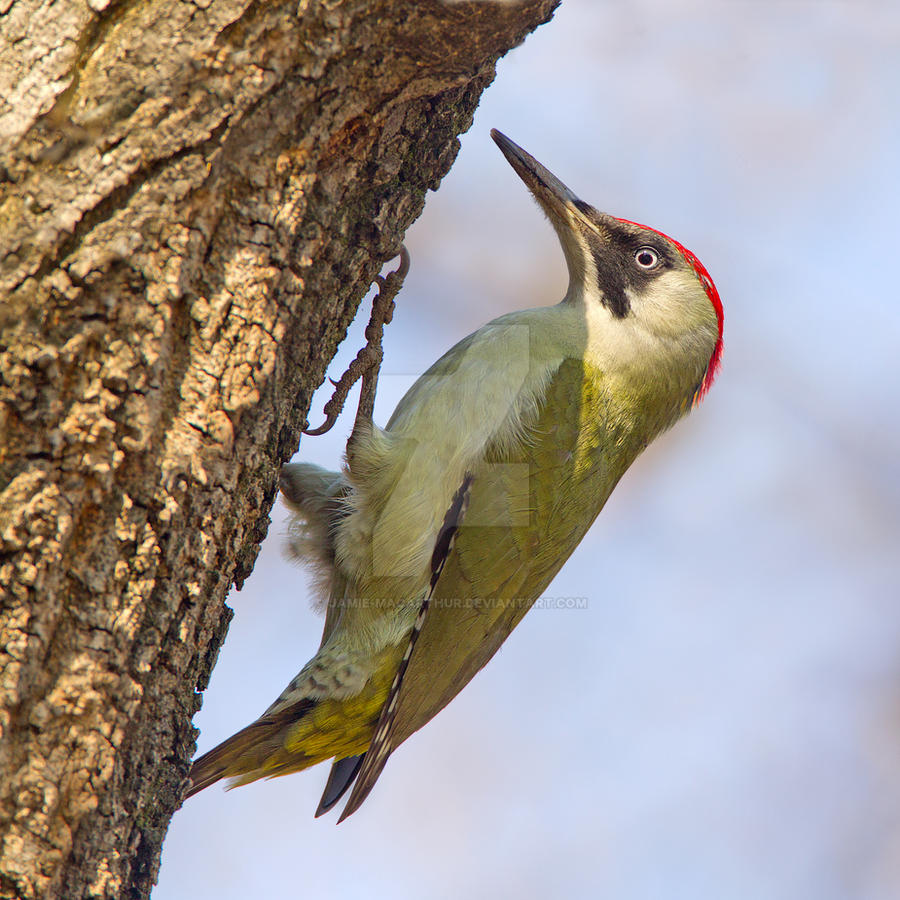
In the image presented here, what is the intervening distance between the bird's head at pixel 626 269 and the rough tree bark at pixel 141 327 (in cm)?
187

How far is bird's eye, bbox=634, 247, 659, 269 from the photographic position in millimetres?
4023

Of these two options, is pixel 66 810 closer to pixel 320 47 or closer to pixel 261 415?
pixel 261 415

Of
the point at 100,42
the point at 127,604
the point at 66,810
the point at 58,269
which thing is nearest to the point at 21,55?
the point at 100,42

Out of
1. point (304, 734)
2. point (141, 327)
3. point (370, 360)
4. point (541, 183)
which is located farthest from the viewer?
point (541, 183)

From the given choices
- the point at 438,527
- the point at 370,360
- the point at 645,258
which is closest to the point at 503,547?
the point at 438,527

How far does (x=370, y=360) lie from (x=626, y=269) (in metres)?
1.22

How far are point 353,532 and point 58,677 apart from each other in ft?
5.75

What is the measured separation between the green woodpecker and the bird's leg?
0.35ft

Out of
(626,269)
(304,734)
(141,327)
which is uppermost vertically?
(626,269)

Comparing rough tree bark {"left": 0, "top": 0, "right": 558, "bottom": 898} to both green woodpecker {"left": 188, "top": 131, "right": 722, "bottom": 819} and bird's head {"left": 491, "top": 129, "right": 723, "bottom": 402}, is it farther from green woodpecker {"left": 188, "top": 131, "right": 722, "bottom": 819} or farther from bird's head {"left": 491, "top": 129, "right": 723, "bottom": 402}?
bird's head {"left": 491, "top": 129, "right": 723, "bottom": 402}

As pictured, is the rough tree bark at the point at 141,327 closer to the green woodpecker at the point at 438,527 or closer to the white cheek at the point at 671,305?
the green woodpecker at the point at 438,527

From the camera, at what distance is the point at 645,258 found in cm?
404

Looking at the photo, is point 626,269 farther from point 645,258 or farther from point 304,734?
point 304,734

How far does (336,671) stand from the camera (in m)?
3.36
